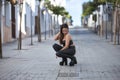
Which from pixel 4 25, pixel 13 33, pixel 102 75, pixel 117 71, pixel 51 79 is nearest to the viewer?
pixel 51 79

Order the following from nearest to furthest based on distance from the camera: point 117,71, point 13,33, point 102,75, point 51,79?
point 51,79 < point 102,75 < point 117,71 < point 13,33

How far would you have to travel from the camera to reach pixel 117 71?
555 inches

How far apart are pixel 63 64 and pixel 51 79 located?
3.92 meters

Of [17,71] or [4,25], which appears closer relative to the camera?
[17,71]

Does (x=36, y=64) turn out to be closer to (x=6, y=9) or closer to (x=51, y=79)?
(x=51, y=79)

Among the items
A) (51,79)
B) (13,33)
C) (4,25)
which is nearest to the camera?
(51,79)

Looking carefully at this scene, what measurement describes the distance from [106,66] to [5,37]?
18717 mm

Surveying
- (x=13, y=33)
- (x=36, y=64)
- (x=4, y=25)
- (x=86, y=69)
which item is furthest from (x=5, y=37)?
(x=86, y=69)

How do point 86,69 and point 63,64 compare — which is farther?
point 63,64

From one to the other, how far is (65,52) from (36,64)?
1310 millimetres

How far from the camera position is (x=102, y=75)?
1309 cm

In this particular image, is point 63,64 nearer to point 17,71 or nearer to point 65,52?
point 65,52

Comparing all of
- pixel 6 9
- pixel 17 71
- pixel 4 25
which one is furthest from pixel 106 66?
pixel 6 9

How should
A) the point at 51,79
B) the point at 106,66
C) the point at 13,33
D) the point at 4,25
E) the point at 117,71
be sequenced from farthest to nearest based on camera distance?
the point at 13,33, the point at 4,25, the point at 106,66, the point at 117,71, the point at 51,79
